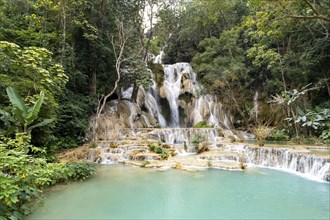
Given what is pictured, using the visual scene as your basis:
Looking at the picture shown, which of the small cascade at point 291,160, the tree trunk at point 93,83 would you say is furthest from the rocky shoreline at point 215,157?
the tree trunk at point 93,83

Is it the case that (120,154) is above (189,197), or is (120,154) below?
above

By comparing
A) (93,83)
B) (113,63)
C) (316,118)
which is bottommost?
(316,118)

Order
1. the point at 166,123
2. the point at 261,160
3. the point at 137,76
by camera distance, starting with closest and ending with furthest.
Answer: the point at 261,160
the point at 137,76
the point at 166,123

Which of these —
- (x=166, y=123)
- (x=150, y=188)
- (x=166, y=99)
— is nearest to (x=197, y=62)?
(x=166, y=99)

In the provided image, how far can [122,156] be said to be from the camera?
9.80 metres

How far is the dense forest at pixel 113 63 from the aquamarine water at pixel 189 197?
2.72 ft

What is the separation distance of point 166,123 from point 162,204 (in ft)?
43.6

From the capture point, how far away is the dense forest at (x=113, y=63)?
22.6 ft

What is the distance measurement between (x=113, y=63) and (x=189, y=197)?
11.5 m

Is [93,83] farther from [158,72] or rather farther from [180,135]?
[158,72]

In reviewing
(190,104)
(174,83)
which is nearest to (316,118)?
(190,104)

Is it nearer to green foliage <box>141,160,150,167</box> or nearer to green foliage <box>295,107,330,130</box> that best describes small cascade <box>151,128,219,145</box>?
green foliage <box>141,160,150,167</box>

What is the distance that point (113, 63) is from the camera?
1505 centimetres

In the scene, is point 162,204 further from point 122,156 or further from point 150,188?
point 122,156
